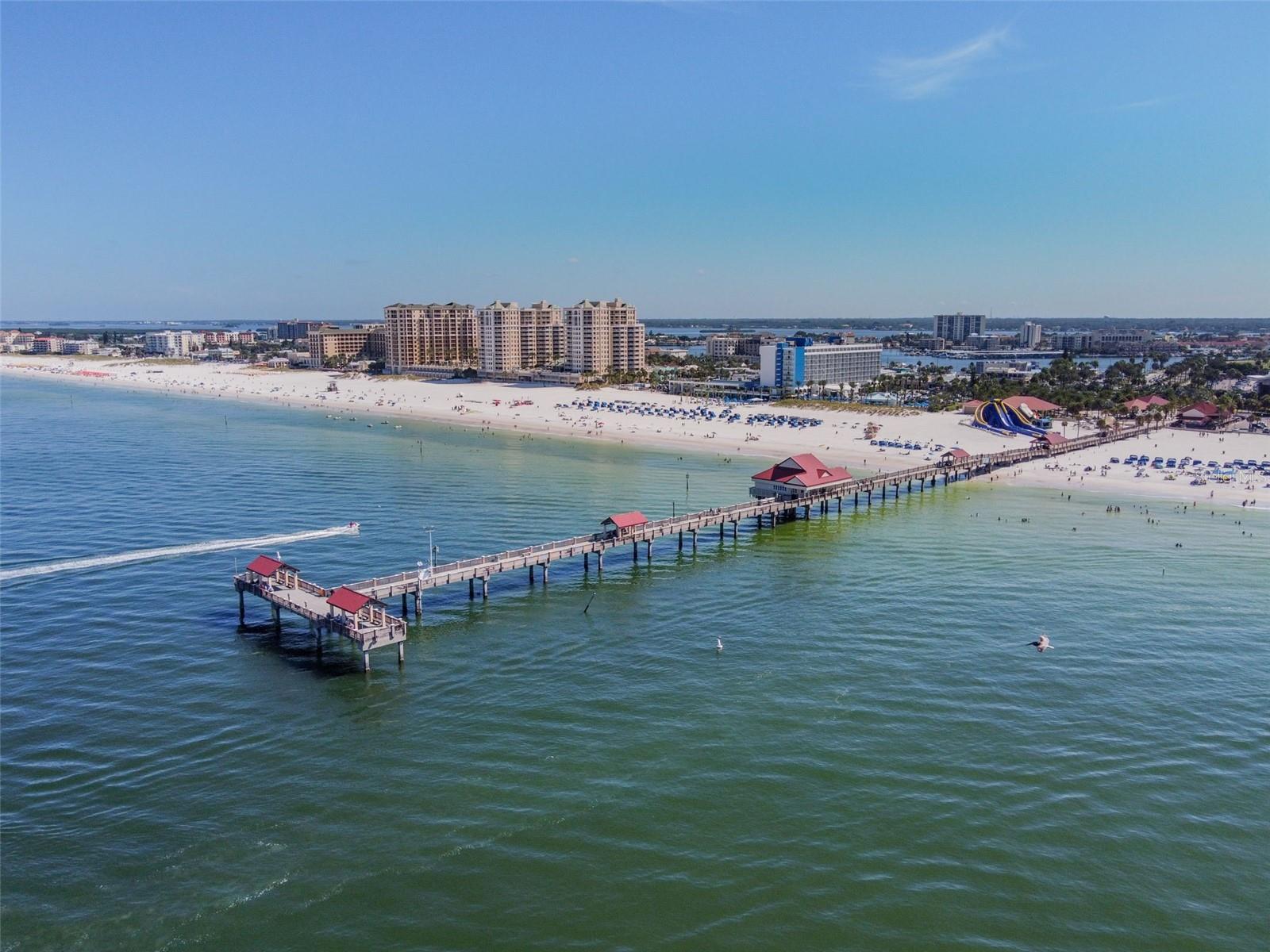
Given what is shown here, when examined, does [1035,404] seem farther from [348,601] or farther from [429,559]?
[348,601]

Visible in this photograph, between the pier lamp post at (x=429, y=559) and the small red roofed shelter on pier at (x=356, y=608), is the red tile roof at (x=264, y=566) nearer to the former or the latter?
the small red roofed shelter on pier at (x=356, y=608)

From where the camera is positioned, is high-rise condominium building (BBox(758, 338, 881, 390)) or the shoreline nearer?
the shoreline

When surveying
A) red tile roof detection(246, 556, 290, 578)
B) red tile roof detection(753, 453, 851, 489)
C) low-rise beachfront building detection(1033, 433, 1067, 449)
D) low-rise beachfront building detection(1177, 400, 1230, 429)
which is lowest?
red tile roof detection(246, 556, 290, 578)

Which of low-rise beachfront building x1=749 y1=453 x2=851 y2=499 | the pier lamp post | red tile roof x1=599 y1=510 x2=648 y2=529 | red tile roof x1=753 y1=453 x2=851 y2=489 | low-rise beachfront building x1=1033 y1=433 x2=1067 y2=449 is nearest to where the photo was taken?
the pier lamp post

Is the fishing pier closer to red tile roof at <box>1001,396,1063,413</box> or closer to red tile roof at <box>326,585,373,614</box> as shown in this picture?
red tile roof at <box>326,585,373,614</box>

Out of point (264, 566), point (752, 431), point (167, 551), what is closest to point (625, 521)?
point (264, 566)

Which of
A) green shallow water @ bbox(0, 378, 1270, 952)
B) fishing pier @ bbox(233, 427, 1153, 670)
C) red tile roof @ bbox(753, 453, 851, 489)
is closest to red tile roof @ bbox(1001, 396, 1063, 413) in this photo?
fishing pier @ bbox(233, 427, 1153, 670)

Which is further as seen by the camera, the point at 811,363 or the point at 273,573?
the point at 811,363

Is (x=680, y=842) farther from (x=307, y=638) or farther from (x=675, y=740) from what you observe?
(x=307, y=638)
